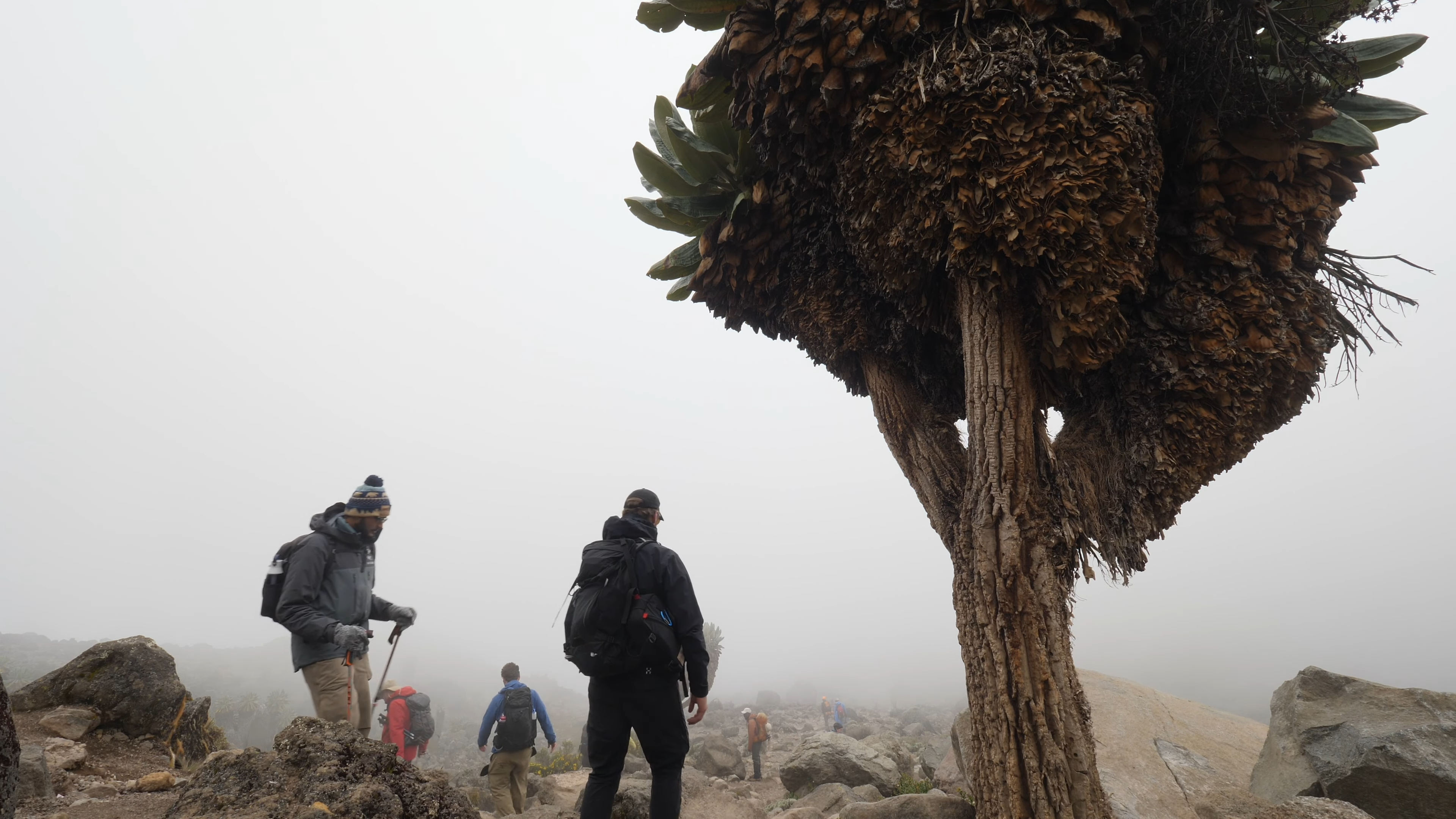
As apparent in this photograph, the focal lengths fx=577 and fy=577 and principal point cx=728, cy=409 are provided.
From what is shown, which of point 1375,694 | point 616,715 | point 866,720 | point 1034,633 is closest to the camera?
point 1034,633

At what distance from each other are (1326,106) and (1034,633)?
292cm

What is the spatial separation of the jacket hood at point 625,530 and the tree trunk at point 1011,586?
172cm

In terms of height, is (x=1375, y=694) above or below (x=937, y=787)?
above

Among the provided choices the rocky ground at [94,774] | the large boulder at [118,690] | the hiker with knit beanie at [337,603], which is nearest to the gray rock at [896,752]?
the hiker with knit beanie at [337,603]

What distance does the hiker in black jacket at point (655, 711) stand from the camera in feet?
10.2

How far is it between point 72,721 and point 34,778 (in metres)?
1.58

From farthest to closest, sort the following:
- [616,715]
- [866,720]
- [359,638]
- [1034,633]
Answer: [866,720], [359,638], [616,715], [1034,633]

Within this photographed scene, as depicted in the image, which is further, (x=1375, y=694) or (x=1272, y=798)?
(x=1375, y=694)

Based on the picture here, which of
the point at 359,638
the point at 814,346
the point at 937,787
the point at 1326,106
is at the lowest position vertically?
the point at 937,787

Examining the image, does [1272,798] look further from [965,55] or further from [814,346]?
[965,55]

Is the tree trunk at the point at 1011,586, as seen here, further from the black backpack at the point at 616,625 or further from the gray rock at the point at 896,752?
the gray rock at the point at 896,752

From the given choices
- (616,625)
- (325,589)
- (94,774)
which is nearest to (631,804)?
(616,625)

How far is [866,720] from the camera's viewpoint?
25.0m

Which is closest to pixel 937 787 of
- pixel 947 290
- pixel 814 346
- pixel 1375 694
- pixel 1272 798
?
pixel 1272 798
